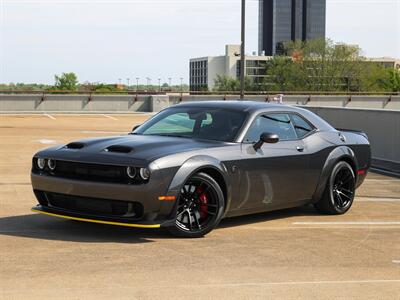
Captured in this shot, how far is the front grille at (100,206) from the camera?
6762 millimetres

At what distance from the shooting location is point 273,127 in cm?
830

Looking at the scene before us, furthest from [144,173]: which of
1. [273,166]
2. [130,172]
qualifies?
[273,166]

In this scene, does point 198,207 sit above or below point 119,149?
below

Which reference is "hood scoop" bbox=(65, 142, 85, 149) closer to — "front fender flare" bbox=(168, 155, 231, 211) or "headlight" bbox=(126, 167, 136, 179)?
"headlight" bbox=(126, 167, 136, 179)

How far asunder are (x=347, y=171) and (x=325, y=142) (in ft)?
1.84

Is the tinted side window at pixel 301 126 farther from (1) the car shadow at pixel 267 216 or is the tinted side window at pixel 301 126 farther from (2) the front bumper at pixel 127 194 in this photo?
(2) the front bumper at pixel 127 194

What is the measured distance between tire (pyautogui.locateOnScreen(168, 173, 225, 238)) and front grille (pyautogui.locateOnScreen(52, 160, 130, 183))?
25.9 inches

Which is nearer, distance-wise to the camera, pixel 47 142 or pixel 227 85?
pixel 47 142

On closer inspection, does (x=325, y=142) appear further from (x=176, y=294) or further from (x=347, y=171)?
(x=176, y=294)

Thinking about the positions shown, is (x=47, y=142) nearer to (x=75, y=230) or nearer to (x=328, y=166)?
(x=328, y=166)

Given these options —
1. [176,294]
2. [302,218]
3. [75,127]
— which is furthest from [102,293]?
[75,127]

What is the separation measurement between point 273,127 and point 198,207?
5.46 feet

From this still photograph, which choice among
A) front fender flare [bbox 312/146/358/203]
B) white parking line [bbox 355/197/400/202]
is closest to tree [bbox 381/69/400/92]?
white parking line [bbox 355/197/400/202]

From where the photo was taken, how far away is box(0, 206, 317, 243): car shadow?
6973mm
